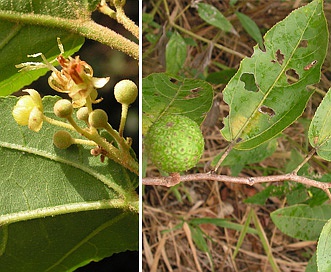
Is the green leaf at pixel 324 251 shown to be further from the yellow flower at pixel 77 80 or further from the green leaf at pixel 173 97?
the yellow flower at pixel 77 80

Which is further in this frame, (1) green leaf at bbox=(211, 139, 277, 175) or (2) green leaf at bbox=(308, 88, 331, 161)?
(1) green leaf at bbox=(211, 139, 277, 175)

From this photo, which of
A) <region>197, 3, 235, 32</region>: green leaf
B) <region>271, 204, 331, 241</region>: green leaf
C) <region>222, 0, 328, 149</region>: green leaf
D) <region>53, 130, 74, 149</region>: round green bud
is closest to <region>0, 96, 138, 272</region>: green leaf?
<region>53, 130, 74, 149</region>: round green bud

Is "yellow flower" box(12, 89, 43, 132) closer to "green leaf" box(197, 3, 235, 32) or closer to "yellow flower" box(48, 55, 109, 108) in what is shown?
"yellow flower" box(48, 55, 109, 108)

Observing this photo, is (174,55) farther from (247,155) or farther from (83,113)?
(83,113)

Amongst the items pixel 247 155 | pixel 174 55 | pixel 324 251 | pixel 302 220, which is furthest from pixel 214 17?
pixel 324 251

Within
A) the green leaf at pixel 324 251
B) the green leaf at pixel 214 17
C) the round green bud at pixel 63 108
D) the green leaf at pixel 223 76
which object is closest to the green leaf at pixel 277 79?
the green leaf at pixel 324 251

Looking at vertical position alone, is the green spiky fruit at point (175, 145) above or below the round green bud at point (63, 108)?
below

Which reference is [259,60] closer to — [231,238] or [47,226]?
[47,226]
